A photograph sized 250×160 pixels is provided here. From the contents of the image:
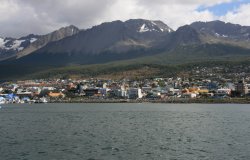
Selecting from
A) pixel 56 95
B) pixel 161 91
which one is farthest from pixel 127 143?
pixel 56 95

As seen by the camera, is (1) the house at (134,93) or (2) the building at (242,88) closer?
(2) the building at (242,88)

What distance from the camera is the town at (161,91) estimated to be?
133m

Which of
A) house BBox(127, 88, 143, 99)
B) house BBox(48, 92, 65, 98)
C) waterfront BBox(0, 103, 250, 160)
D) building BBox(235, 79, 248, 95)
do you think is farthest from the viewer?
house BBox(48, 92, 65, 98)

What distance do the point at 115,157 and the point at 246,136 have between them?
14345 millimetres

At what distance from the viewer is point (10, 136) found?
37.4m

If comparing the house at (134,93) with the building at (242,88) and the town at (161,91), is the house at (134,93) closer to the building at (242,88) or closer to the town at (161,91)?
the town at (161,91)

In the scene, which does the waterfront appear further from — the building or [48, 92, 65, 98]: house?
[48, 92, 65, 98]: house

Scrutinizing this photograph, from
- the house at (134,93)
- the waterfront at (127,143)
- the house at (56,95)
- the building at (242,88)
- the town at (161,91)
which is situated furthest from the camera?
the house at (56,95)

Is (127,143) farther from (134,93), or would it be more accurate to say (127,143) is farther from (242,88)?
(134,93)

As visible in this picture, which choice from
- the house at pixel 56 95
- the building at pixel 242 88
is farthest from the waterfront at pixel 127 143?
the house at pixel 56 95

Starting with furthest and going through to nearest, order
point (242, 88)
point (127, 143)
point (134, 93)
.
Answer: point (134, 93) → point (242, 88) → point (127, 143)

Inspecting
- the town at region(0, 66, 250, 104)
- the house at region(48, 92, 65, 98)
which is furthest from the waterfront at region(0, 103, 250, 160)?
the house at region(48, 92, 65, 98)

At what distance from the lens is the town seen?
437ft

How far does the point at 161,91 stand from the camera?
14988 cm
